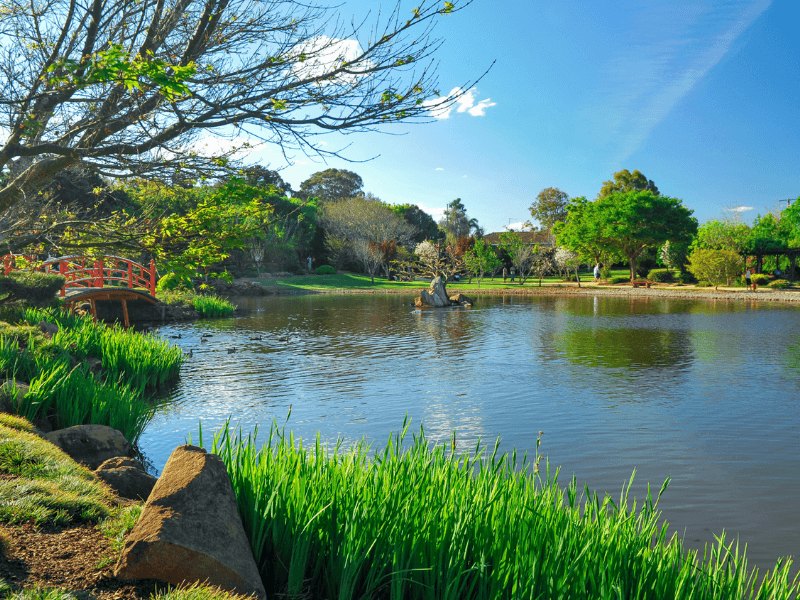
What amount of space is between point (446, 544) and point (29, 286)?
49.5 ft

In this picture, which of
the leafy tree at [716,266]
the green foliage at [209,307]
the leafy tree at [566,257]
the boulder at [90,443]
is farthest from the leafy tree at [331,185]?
the boulder at [90,443]

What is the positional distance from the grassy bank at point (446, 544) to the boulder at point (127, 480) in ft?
4.61

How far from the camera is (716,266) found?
43.8 m

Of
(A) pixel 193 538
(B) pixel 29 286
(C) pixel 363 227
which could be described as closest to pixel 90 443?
(A) pixel 193 538

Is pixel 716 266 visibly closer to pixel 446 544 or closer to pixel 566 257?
pixel 566 257

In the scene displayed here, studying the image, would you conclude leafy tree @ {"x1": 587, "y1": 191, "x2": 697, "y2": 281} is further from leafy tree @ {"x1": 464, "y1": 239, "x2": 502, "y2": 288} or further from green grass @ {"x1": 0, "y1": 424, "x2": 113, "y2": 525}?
green grass @ {"x1": 0, "y1": 424, "x2": 113, "y2": 525}

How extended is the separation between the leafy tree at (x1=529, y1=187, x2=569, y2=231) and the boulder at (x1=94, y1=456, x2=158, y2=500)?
7866cm

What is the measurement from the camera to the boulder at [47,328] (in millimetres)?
12047

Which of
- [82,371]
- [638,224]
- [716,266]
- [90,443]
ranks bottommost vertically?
[90,443]

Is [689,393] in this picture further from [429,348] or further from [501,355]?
[429,348]

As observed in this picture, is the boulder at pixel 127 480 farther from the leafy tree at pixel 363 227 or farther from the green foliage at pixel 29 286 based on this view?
the leafy tree at pixel 363 227

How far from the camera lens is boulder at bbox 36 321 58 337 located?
39.5 feet

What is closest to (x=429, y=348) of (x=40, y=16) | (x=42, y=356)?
(x=42, y=356)

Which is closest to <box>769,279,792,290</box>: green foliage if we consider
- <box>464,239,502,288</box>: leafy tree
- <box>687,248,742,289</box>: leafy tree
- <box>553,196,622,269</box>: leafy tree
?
<box>687,248,742,289</box>: leafy tree
